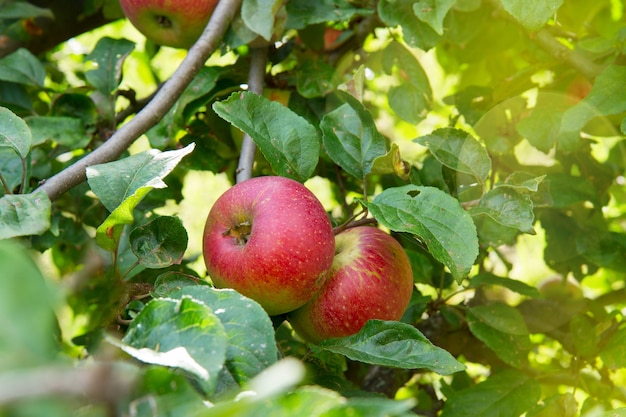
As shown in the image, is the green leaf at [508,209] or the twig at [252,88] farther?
the twig at [252,88]

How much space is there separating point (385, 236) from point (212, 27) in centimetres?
50

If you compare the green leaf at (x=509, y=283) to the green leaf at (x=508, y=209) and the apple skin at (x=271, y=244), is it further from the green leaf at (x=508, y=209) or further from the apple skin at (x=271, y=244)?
Result: the apple skin at (x=271, y=244)

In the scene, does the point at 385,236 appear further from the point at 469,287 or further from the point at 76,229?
the point at 76,229

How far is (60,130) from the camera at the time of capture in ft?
4.84

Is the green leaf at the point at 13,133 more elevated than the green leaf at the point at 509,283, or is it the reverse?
the green leaf at the point at 13,133

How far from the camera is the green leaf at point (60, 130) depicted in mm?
1453

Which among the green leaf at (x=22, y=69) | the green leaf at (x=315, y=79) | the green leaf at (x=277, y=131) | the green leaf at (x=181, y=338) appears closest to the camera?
the green leaf at (x=181, y=338)

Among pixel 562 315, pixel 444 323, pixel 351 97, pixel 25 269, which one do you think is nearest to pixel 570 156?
pixel 562 315

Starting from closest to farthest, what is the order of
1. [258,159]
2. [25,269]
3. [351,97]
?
1. [25,269]
2. [351,97]
3. [258,159]

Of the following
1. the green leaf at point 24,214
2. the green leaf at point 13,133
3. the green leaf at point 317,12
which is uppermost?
the green leaf at point 317,12

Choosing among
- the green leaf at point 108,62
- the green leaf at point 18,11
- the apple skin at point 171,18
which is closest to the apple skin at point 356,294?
the apple skin at point 171,18

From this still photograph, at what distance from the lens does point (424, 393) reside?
1.86 metres

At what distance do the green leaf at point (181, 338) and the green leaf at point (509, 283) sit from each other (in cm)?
84

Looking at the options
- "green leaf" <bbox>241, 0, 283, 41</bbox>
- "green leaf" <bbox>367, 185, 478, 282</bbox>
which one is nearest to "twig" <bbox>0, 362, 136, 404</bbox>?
"green leaf" <bbox>367, 185, 478, 282</bbox>
